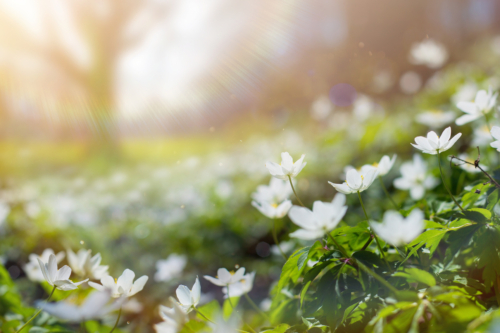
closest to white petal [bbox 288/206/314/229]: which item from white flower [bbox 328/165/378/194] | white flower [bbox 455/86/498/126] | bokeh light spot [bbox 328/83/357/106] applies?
white flower [bbox 328/165/378/194]

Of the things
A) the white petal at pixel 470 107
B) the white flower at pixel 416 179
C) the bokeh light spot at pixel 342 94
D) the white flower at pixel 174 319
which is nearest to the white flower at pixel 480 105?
the white petal at pixel 470 107

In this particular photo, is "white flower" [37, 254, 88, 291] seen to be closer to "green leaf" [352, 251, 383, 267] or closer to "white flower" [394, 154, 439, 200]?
"green leaf" [352, 251, 383, 267]

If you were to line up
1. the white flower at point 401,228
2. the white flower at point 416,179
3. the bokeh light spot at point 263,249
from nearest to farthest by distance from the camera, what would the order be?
the white flower at point 401,228 → the white flower at point 416,179 → the bokeh light spot at point 263,249

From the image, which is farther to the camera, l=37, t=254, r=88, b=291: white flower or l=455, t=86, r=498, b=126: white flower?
l=455, t=86, r=498, b=126: white flower

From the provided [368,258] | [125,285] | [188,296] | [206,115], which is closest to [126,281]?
[125,285]

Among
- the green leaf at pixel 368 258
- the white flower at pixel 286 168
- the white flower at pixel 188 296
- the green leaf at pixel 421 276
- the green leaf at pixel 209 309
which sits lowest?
the green leaf at pixel 209 309

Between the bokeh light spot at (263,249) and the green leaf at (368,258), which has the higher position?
the green leaf at (368,258)

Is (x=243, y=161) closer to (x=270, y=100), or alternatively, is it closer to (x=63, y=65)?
(x=270, y=100)

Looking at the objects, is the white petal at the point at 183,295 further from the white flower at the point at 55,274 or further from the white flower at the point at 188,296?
the white flower at the point at 55,274

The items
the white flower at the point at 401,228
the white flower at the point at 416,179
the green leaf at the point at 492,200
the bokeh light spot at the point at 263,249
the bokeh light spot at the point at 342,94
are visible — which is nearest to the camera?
the white flower at the point at 401,228
